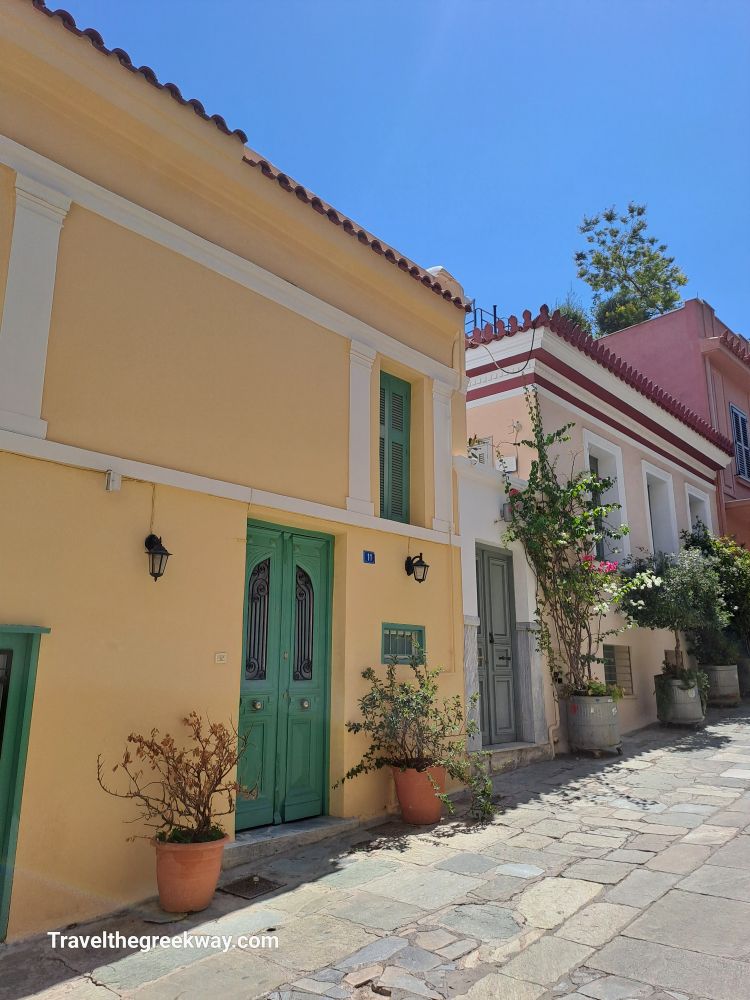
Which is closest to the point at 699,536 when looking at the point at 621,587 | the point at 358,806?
the point at 621,587

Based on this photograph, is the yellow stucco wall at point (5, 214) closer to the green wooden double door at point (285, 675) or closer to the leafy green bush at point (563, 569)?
the green wooden double door at point (285, 675)

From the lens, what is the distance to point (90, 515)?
Result: 4625mm

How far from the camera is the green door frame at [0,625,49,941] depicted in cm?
391

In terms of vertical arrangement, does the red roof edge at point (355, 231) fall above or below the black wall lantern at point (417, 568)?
above

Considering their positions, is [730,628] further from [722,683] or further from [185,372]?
[185,372]

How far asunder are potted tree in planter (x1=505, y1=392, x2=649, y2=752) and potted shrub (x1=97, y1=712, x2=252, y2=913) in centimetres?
498

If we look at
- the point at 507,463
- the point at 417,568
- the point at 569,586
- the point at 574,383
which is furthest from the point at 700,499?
the point at 417,568

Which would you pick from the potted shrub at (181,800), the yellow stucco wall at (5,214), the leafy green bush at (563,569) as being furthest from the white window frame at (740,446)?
the yellow stucco wall at (5,214)

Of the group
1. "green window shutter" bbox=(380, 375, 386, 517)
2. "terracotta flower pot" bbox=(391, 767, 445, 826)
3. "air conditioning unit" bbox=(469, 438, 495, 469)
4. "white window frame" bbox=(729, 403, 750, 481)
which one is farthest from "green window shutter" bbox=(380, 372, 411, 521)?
"white window frame" bbox=(729, 403, 750, 481)

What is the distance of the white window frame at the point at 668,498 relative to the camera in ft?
40.4

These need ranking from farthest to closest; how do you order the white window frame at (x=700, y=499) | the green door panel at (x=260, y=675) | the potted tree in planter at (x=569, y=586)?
the white window frame at (x=700, y=499) → the potted tree in planter at (x=569, y=586) → the green door panel at (x=260, y=675)

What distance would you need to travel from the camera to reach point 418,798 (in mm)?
6008

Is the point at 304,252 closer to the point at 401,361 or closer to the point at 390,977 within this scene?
the point at 401,361

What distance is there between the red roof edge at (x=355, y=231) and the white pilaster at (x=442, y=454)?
3.56ft
